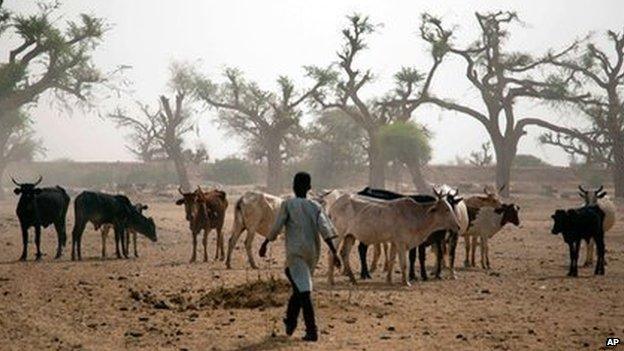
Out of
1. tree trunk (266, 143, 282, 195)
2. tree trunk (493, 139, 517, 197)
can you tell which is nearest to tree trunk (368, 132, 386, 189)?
tree trunk (493, 139, 517, 197)

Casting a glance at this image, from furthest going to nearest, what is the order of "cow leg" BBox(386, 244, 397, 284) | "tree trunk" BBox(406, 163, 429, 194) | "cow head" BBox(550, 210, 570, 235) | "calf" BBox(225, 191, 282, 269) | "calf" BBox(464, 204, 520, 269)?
"tree trunk" BBox(406, 163, 429, 194) → "calf" BBox(464, 204, 520, 269) → "calf" BBox(225, 191, 282, 269) → "cow head" BBox(550, 210, 570, 235) → "cow leg" BBox(386, 244, 397, 284)

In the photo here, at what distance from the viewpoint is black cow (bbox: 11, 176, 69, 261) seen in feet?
55.3

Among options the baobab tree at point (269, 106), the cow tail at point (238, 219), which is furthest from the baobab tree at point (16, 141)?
the cow tail at point (238, 219)

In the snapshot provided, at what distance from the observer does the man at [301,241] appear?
27.8 ft

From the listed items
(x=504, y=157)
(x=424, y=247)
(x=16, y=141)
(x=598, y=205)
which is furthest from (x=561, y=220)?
(x=16, y=141)

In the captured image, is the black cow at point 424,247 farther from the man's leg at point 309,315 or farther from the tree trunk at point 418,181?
the tree trunk at point 418,181

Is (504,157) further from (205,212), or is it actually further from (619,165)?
(205,212)

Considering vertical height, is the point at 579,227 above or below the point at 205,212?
below

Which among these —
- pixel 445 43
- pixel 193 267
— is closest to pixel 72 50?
pixel 445 43

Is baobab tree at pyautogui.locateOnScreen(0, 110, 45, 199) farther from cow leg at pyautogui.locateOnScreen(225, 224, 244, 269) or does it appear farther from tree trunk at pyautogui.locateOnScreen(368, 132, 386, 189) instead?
cow leg at pyautogui.locateOnScreen(225, 224, 244, 269)

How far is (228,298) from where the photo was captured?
1102cm

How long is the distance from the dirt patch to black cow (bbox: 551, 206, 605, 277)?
6035 millimetres

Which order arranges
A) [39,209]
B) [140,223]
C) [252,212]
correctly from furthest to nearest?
[140,223], [39,209], [252,212]

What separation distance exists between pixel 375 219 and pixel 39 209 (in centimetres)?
818
